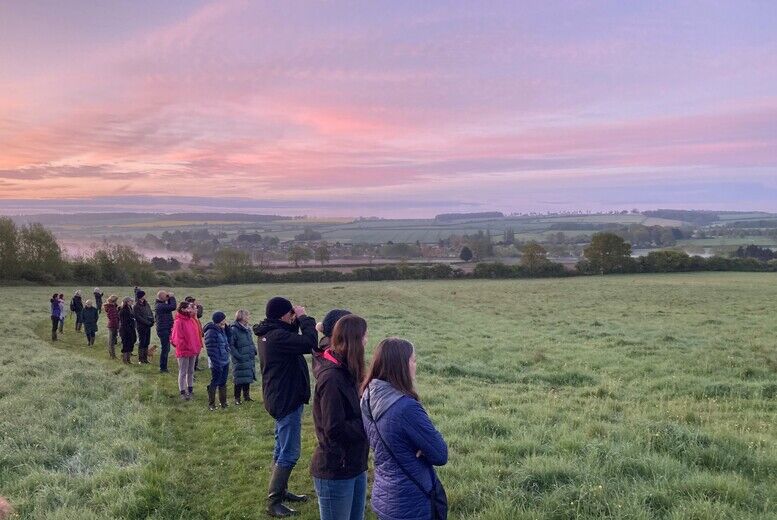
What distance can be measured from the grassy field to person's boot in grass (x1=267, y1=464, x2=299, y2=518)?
0.72 ft

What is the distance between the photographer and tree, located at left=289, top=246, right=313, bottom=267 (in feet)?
242

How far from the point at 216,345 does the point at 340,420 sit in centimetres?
663

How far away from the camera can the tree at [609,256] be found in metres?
66.4

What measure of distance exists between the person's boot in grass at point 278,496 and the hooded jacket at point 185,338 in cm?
554

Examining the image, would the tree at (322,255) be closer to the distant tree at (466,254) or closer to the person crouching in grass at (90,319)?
the distant tree at (466,254)

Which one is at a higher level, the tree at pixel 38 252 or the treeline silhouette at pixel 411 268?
the tree at pixel 38 252

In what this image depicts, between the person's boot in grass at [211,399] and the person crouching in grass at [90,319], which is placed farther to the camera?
the person crouching in grass at [90,319]

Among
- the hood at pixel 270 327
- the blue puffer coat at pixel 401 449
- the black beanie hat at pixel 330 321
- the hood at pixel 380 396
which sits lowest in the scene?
the blue puffer coat at pixel 401 449

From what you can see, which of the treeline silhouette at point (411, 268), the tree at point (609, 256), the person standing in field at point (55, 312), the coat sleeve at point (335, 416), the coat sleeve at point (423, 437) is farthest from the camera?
the tree at point (609, 256)

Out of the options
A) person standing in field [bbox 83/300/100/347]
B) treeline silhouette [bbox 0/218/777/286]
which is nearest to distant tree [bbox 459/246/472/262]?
treeline silhouette [bbox 0/218/777/286]

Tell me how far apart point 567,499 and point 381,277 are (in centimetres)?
6071

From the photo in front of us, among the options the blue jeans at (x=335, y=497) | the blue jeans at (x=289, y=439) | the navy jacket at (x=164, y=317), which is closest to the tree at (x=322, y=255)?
the navy jacket at (x=164, y=317)

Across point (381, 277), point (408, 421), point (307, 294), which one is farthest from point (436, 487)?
point (381, 277)

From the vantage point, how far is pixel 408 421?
143 inches
